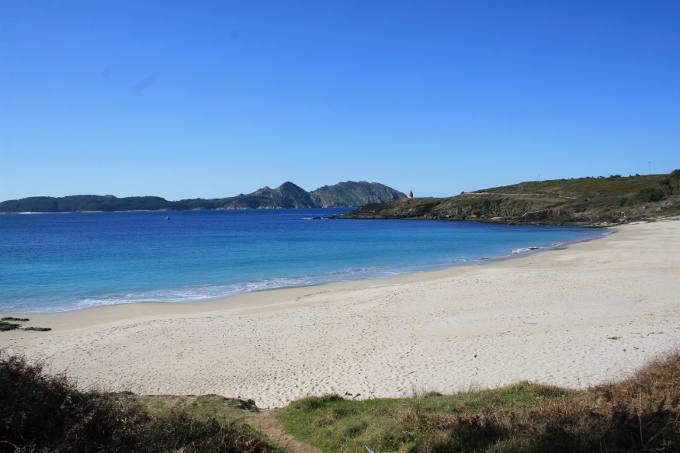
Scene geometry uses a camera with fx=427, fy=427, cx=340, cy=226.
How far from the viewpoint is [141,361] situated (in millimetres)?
12594

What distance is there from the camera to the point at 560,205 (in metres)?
85.1

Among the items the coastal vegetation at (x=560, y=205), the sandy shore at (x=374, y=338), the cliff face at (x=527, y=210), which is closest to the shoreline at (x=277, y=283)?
the sandy shore at (x=374, y=338)

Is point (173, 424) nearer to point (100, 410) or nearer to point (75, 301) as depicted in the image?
point (100, 410)

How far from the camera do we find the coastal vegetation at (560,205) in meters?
73.1

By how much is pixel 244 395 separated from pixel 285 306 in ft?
32.0

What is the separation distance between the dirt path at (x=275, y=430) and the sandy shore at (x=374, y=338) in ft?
6.53

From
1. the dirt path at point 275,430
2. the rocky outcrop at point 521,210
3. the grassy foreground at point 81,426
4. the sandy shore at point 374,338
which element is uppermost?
the rocky outcrop at point 521,210

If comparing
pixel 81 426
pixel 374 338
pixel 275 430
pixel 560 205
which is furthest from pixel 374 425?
pixel 560 205

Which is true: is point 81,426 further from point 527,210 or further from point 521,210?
point 521,210

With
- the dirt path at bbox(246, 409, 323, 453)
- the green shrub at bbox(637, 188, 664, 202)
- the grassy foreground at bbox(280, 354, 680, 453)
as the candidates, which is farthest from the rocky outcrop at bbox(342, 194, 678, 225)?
the dirt path at bbox(246, 409, 323, 453)

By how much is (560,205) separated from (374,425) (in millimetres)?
90266

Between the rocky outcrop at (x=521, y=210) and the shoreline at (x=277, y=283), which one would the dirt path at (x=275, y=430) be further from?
the rocky outcrop at (x=521, y=210)

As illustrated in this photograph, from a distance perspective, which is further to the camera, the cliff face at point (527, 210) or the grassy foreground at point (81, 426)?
the cliff face at point (527, 210)

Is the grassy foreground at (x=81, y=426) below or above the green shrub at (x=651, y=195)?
below
